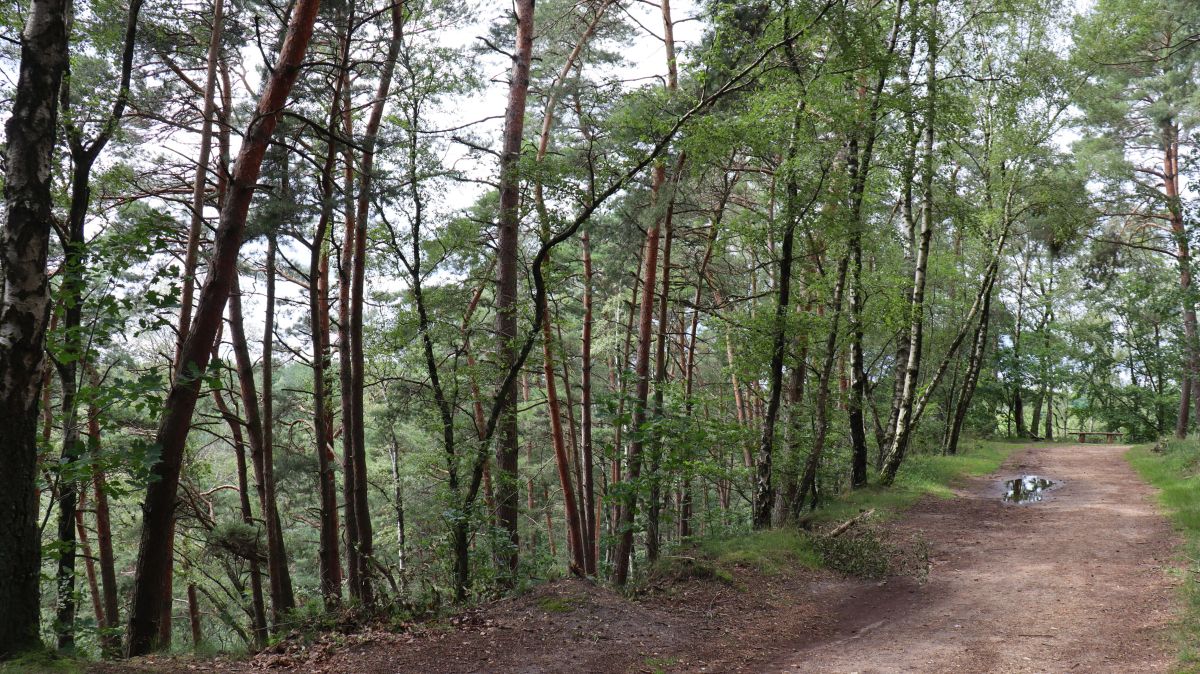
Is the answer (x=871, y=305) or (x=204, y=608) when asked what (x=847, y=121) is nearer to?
(x=871, y=305)

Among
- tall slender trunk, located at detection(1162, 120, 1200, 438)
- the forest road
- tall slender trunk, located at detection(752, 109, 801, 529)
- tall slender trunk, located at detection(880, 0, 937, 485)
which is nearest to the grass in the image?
the forest road

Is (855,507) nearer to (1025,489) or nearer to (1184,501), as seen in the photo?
(1184,501)

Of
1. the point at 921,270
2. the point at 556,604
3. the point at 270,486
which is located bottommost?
the point at 556,604

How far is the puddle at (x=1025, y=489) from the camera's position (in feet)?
41.8

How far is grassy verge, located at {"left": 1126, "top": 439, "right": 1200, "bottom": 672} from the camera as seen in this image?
5414mm

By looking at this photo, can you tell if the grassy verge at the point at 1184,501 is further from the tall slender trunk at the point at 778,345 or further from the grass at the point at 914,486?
the tall slender trunk at the point at 778,345

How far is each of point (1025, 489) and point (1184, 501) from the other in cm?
332

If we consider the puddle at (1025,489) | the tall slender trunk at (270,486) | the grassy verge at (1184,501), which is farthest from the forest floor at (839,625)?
the tall slender trunk at (270,486)

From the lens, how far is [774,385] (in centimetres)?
979

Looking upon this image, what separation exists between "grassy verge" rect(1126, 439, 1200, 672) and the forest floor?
147 mm

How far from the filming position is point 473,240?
29.6 feet

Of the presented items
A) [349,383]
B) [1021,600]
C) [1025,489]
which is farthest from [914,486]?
[349,383]

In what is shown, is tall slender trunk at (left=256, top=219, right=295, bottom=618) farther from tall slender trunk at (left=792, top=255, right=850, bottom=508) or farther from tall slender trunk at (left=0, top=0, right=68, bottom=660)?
tall slender trunk at (left=792, top=255, right=850, bottom=508)

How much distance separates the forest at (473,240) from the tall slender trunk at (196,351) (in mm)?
26
